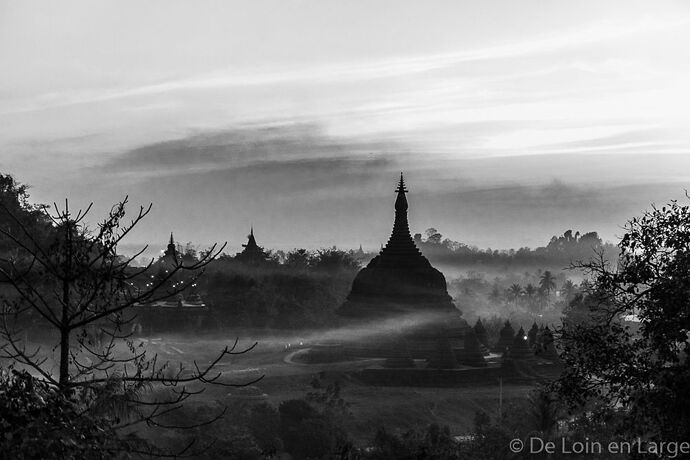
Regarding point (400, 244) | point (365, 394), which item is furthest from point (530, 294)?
point (365, 394)

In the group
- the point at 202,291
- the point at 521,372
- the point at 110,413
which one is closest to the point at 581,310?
the point at 521,372

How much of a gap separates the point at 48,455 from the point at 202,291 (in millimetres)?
103587

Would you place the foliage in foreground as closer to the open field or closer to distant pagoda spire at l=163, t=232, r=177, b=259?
distant pagoda spire at l=163, t=232, r=177, b=259

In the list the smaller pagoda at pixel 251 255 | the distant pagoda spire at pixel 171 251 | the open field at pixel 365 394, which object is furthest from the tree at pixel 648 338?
the smaller pagoda at pixel 251 255

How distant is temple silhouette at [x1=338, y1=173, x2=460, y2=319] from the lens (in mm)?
80188

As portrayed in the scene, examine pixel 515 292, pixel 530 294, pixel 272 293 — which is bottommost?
pixel 530 294

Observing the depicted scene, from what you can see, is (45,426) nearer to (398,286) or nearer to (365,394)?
(365,394)

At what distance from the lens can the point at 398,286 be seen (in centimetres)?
8106

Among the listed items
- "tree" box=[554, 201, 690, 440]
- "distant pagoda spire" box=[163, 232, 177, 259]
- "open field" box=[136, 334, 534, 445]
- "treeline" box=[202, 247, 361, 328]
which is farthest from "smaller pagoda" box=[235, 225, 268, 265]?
"tree" box=[554, 201, 690, 440]

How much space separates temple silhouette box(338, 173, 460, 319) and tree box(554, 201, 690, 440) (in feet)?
201

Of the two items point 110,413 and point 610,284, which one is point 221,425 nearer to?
point 610,284

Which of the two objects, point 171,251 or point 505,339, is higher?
point 171,251

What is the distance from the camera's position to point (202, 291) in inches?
4456

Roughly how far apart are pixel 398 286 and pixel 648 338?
63.3 meters
